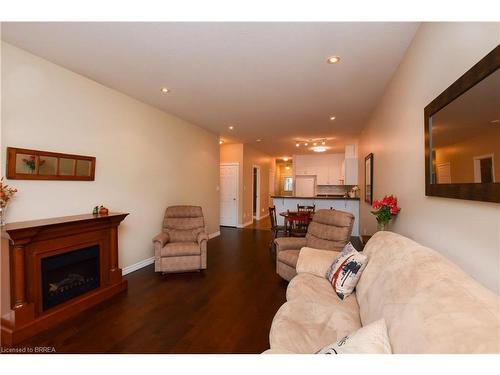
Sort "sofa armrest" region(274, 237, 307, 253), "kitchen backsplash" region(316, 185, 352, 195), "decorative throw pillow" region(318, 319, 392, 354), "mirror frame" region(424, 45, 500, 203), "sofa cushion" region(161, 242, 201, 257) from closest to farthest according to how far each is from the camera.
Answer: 1. "decorative throw pillow" region(318, 319, 392, 354)
2. "mirror frame" region(424, 45, 500, 203)
3. "sofa armrest" region(274, 237, 307, 253)
4. "sofa cushion" region(161, 242, 201, 257)
5. "kitchen backsplash" region(316, 185, 352, 195)

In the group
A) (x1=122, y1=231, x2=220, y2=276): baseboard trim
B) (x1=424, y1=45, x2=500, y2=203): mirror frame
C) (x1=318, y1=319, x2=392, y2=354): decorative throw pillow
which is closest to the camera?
(x1=318, y1=319, x2=392, y2=354): decorative throw pillow

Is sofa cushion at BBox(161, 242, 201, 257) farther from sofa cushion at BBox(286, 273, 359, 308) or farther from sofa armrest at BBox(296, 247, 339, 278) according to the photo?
sofa cushion at BBox(286, 273, 359, 308)

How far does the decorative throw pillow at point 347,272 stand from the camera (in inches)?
71.4

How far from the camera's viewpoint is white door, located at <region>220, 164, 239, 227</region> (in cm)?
722

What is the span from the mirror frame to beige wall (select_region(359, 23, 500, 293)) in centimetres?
5

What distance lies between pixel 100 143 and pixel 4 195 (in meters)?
1.26

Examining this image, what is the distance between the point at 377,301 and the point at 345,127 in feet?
15.4

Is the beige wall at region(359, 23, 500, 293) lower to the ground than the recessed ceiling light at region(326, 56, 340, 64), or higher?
lower

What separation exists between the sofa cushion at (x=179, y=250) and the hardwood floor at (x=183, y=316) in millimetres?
336

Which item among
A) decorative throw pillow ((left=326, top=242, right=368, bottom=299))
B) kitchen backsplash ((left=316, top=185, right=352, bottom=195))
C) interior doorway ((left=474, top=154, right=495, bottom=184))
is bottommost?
decorative throw pillow ((left=326, top=242, right=368, bottom=299))

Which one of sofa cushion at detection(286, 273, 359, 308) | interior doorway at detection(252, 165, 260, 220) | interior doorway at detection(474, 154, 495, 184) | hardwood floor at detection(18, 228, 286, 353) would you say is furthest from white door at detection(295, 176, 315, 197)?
interior doorway at detection(474, 154, 495, 184)

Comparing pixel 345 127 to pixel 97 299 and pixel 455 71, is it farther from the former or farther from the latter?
pixel 97 299

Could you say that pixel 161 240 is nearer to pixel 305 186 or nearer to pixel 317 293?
pixel 317 293
